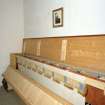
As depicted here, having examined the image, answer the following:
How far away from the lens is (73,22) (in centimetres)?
251

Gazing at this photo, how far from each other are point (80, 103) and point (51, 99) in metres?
0.38

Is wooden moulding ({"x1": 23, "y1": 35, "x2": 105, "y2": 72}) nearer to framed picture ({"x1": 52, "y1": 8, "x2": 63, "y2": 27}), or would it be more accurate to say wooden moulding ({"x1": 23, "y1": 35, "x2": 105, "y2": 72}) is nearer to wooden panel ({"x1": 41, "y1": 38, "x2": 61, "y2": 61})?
wooden panel ({"x1": 41, "y1": 38, "x2": 61, "y2": 61})

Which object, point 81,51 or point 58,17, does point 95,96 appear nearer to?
point 81,51

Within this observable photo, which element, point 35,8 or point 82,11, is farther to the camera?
point 35,8

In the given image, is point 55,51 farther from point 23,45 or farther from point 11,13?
point 11,13

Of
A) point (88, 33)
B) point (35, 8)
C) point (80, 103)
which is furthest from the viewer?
point (35, 8)

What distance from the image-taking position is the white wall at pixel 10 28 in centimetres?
418

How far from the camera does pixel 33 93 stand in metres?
2.51

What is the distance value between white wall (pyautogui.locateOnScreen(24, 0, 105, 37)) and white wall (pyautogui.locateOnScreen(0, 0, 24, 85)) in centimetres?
35

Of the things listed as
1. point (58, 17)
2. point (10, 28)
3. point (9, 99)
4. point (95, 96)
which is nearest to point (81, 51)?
point (95, 96)

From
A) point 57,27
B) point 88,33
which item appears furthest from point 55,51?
point 88,33

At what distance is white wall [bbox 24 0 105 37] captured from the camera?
2.08 metres

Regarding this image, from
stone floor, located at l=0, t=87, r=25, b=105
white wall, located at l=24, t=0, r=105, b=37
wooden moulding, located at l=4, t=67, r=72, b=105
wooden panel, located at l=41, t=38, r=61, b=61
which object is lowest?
stone floor, located at l=0, t=87, r=25, b=105

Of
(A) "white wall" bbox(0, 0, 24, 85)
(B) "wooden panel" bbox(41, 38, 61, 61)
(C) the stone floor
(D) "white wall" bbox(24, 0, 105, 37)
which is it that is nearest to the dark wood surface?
(D) "white wall" bbox(24, 0, 105, 37)
